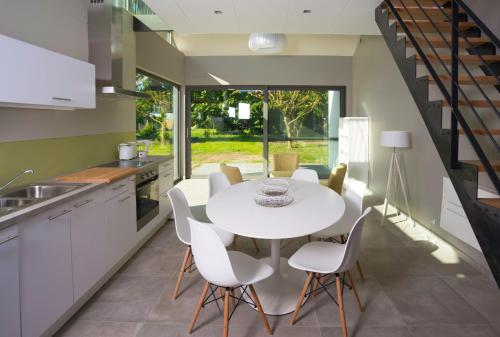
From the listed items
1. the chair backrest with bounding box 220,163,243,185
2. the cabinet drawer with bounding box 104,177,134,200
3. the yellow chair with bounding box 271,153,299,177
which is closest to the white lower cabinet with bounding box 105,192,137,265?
the cabinet drawer with bounding box 104,177,134,200

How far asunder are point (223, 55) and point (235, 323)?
718 centimetres

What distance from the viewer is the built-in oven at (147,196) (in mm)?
3932

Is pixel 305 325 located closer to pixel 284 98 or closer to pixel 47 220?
pixel 47 220

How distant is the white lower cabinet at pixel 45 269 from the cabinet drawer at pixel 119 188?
64 cm

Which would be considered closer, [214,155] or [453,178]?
[453,178]

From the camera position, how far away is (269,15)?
4699 mm

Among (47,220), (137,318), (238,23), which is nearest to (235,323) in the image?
(137,318)

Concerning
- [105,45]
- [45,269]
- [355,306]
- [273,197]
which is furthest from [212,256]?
[105,45]

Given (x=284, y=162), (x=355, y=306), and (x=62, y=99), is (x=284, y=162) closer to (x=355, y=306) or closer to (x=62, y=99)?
(x=355, y=306)

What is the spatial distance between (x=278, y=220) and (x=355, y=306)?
1.05m

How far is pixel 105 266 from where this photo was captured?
10.2 ft

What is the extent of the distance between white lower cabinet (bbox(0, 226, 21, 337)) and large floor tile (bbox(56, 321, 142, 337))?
21.4 inches

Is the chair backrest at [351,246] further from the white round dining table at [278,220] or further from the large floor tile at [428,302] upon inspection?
the large floor tile at [428,302]

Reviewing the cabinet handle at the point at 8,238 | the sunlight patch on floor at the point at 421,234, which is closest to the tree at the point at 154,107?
the cabinet handle at the point at 8,238
